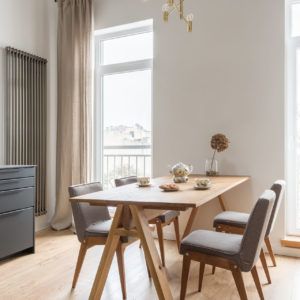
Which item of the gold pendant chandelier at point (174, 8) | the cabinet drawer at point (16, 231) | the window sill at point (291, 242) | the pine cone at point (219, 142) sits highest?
the gold pendant chandelier at point (174, 8)

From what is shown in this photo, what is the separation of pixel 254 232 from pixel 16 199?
2.22 m

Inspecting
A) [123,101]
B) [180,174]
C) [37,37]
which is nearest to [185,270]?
[180,174]

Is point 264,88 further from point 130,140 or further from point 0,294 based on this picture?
point 0,294

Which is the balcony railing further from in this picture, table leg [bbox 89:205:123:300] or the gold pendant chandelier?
table leg [bbox 89:205:123:300]

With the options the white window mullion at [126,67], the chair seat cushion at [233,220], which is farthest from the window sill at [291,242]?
the white window mullion at [126,67]

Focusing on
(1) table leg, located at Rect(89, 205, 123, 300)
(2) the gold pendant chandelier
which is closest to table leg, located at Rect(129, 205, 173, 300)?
(1) table leg, located at Rect(89, 205, 123, 300)

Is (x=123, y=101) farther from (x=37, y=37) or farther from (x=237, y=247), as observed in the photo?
(x=237, y=247)

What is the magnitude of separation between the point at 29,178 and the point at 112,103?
1.54 metres

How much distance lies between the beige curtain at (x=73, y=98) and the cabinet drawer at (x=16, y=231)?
2.89 ft

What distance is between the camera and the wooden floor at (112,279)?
2305 millimetres

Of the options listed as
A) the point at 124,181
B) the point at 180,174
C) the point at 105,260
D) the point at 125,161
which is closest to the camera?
the point at 105,260

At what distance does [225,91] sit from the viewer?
11.2 feet

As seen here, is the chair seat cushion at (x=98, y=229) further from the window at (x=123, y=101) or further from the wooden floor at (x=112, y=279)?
the window at (x=123, y=101)

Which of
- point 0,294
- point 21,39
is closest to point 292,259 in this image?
point 0,294
